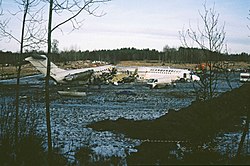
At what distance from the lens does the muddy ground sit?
11305 mm

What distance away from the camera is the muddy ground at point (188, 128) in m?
11.3

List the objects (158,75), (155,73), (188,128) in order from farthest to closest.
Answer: (155,73) < (158,75) < (188,128)

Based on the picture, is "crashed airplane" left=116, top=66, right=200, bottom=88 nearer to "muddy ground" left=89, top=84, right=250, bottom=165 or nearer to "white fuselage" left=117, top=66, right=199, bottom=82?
"white fuselage" left=117, top=66, right=199, bottom=82

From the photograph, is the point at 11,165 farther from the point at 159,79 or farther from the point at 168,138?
the point at 159,79

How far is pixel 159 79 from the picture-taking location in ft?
173

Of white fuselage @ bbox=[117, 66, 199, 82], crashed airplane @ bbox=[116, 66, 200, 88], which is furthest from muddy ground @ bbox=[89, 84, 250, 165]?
white fuselage @ bbox=[117, 66, 199, 82]

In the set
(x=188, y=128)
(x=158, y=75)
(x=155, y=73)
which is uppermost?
(x=155, y=73)

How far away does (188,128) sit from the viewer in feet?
52.1

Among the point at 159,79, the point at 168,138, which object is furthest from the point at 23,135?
the point at 159,79

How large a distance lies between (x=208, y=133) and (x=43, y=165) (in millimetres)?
8573

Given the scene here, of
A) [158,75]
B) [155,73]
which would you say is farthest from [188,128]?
[155,73]

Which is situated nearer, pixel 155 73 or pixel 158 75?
pixel 158 75

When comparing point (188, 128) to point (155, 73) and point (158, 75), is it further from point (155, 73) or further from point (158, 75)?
point (155, 73)

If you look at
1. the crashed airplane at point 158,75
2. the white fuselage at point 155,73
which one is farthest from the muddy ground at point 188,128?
the white fuselage at point 155,73
